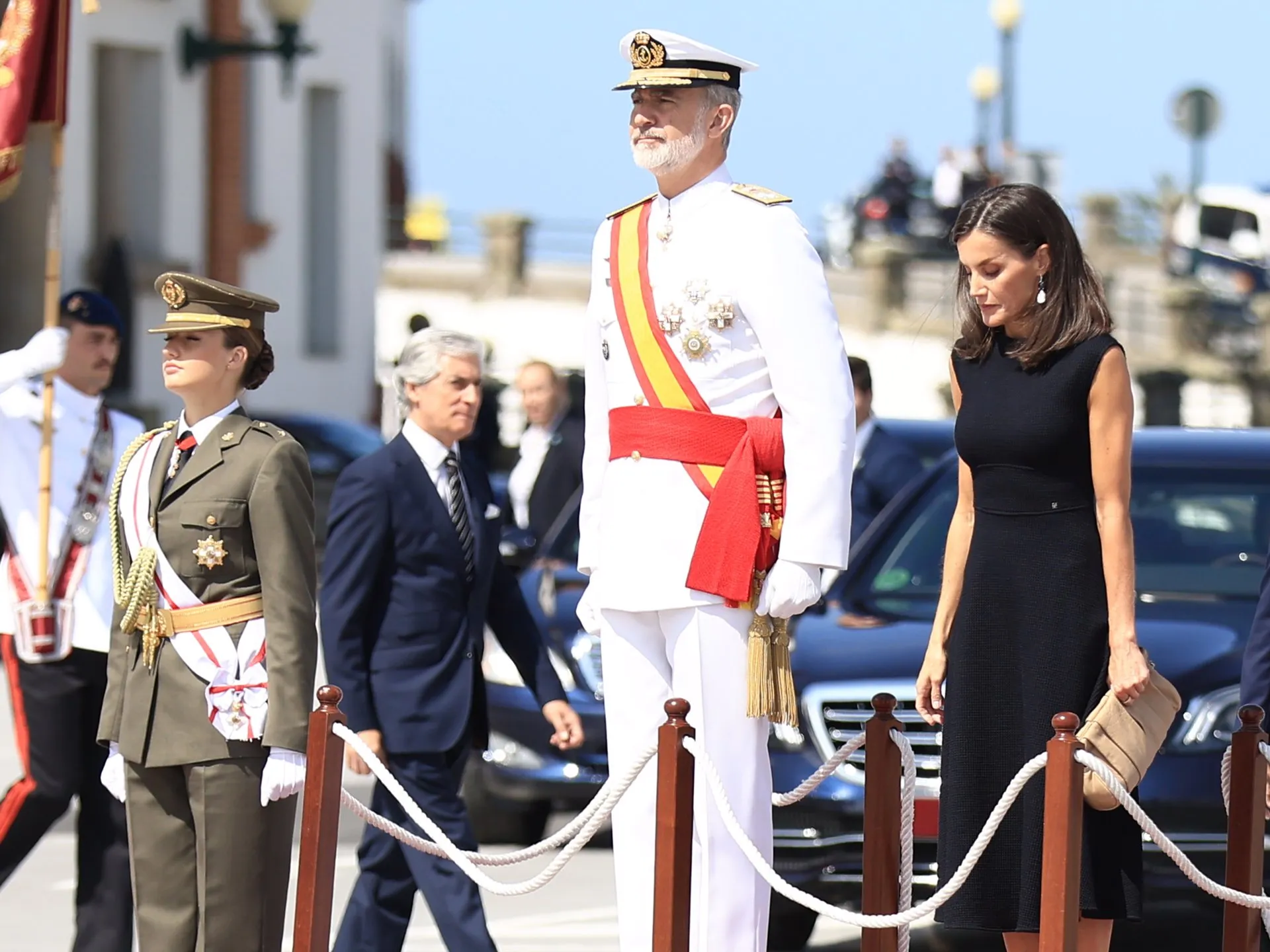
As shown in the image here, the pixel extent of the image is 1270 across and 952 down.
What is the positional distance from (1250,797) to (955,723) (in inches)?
27.1

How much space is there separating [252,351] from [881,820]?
181 centimetres

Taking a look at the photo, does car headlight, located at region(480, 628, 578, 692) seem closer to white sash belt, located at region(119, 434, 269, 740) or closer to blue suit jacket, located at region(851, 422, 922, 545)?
blue suit jacket, located at region(851, 422, 922, 545)

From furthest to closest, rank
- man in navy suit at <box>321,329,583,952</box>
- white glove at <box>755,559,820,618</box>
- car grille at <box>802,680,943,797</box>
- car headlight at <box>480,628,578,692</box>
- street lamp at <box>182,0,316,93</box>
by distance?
street lamp at <box>182,0,316,93</box>
car headlight at <box>480,628,578,692</box>
car grille at <box>802,680,943,797</box>
man in navy suit at <box>321,329,583,952</box>
white glove at <box>755,559,820,618</box>

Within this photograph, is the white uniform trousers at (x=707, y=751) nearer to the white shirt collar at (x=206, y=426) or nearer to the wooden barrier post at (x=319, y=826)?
the wooden barrier post at (x=319, y=826)

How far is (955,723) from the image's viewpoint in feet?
19.8

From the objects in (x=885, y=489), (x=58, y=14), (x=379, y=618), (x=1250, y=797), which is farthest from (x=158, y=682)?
(x=885, y=489)

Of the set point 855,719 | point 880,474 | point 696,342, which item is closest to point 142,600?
point 696,342

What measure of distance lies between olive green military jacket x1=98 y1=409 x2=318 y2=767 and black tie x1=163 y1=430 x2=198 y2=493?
2 cm

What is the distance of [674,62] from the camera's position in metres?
6.01

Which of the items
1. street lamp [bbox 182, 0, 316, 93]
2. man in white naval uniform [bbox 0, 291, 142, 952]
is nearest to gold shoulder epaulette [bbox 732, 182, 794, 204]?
man in white naval uniform [bbox 0, 291, 142, 952]

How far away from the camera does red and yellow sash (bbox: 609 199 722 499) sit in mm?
6000

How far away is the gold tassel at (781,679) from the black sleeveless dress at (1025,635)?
1.23ft

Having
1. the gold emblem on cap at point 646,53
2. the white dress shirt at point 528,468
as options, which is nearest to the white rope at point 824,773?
the gold emblem on cap at point 646,53

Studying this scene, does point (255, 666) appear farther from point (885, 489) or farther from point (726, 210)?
point (885, 489)
